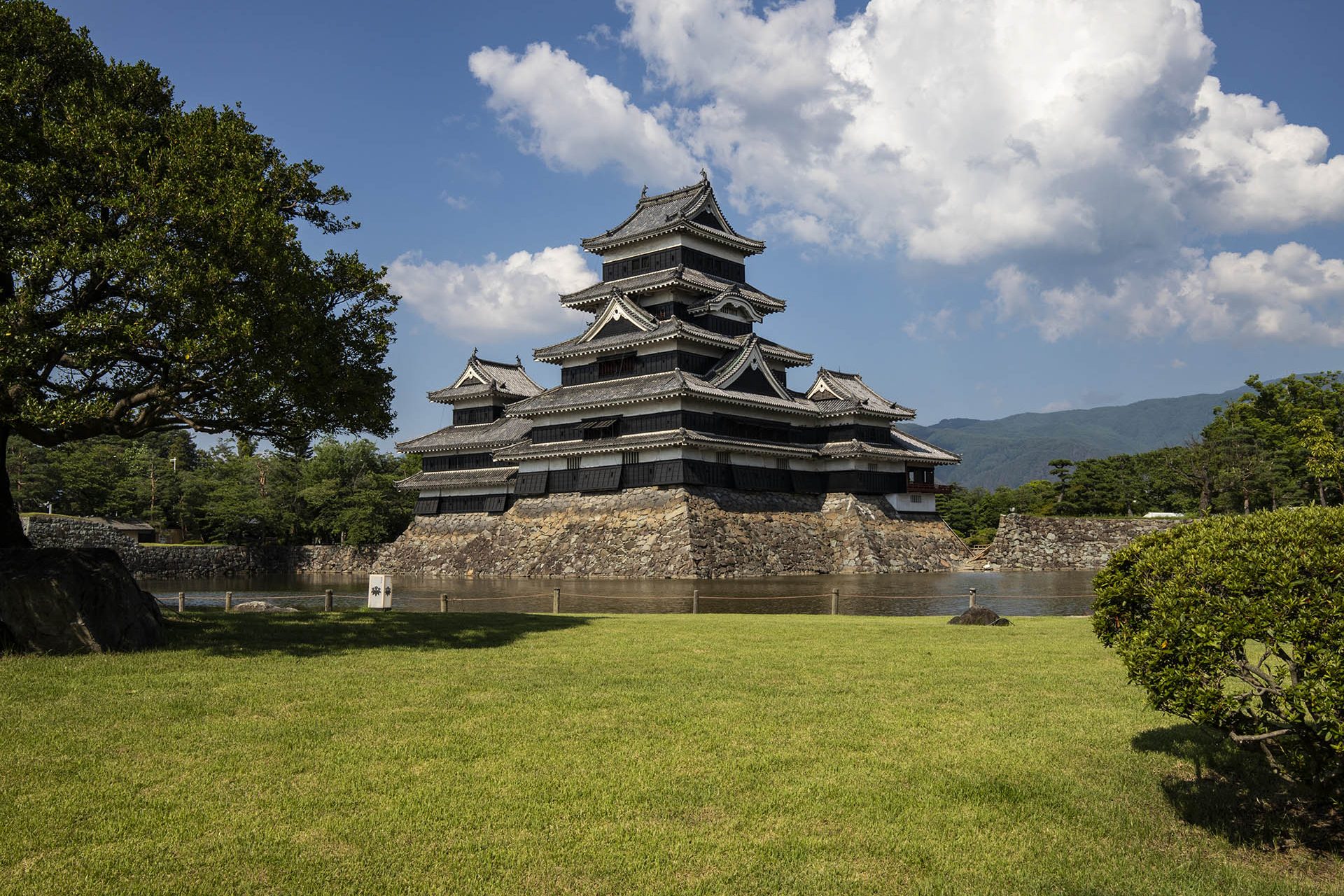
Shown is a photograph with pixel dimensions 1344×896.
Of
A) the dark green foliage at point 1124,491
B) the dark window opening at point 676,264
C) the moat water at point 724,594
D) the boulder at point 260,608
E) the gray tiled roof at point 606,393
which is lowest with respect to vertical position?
the moat water at point 724,594

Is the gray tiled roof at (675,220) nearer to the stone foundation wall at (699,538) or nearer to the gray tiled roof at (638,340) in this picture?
the gray tiled roof at (638,340)

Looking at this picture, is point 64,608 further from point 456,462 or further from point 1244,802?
point 456,462

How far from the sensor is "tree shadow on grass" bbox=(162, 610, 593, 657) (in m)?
13.5

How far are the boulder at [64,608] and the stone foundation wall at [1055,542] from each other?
137 ft

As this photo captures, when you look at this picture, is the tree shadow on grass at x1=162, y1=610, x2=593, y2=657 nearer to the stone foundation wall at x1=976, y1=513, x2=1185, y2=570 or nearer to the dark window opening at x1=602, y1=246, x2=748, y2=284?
the dark window opening at x1=602, y1=246, x2=748, y2=284

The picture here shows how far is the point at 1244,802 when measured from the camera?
268 inches

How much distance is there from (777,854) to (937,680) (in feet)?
19.6

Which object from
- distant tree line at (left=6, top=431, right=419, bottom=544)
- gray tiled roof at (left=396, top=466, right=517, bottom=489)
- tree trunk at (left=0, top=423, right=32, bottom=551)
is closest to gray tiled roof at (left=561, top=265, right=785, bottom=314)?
gray tiled roof at (left=396, top=466, right=517, bottom=489)

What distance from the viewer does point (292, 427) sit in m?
15.9

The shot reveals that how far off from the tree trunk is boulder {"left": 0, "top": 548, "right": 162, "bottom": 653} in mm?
1486

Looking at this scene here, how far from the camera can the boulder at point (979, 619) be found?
17.9m

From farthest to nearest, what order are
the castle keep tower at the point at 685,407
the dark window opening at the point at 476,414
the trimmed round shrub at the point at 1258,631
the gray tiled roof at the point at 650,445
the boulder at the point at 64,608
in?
the dark window opening at the point at 476,414 → the castle keep tower at the point at 685,407 → the gray tiled roof at the point at 650,445 → the boulder at the point at 64,608 → the trimmed round shrub at the point at 1258,631

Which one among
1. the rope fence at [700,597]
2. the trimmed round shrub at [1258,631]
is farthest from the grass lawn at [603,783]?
the rope fence at [700,597]

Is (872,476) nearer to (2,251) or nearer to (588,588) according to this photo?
(588,588)
